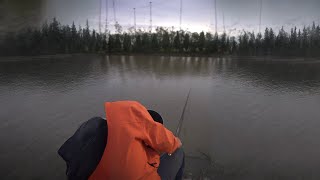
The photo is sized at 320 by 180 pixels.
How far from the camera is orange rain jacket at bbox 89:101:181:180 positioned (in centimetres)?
68

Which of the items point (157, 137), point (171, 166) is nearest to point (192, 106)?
point (171, 166)

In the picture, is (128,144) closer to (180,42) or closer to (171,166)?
(171,166)

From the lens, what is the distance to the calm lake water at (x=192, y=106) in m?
1.66

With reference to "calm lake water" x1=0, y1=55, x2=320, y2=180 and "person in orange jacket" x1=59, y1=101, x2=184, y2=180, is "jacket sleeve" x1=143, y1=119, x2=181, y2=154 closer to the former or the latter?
"person in orange jacket" x1=59, y1=101, x2=184, y2=180

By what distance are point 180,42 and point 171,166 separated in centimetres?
238

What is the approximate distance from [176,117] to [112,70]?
1.22m

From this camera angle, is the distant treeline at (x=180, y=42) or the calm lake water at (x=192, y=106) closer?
the calm lake water at (x=192, y=106)

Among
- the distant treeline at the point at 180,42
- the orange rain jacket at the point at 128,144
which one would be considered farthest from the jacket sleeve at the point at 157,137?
the distant treeline at the point at 180,42

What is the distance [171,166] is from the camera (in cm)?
93

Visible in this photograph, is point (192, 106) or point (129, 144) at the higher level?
point (129, 144)

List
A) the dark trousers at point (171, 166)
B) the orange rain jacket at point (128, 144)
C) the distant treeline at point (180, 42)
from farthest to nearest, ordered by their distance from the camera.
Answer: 1. the distant treeline at point (180, 42)
2. the dark trousers at point (171, 166)
3. the orange rain jacket at point (128, 144)

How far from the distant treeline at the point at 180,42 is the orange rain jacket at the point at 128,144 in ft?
7.54

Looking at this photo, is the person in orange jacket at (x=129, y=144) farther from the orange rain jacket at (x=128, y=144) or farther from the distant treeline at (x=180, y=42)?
the distant treeline at (x=180, y=42)

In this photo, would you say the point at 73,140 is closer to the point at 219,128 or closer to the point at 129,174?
the point at 129,174
